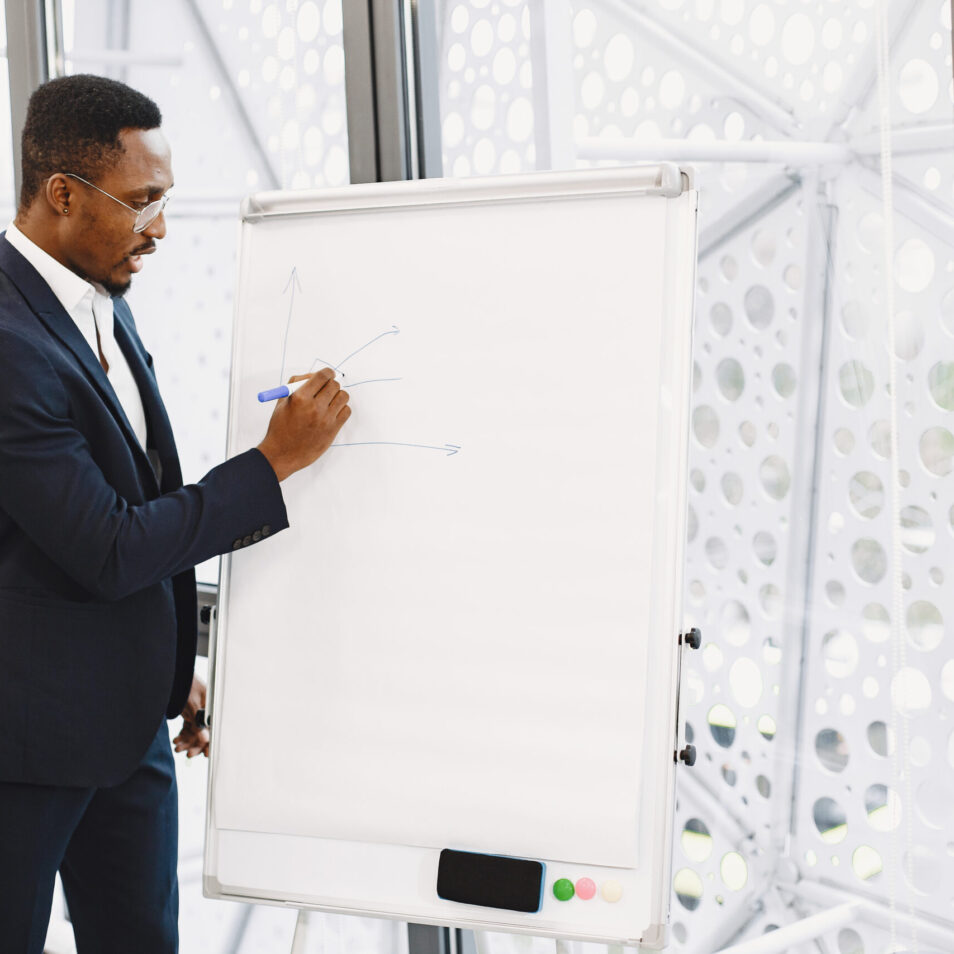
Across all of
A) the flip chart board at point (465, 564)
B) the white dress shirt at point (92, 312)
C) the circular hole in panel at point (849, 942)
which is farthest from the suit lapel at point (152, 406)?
the circular hole in panel at point (849, 942)

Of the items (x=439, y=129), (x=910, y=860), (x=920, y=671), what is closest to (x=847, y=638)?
(x=920, y=671)

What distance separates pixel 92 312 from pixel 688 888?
1.38 metres

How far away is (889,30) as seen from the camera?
129 cm

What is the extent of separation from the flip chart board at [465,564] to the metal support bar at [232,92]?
0.89m

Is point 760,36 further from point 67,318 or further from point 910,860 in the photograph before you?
point 910,860

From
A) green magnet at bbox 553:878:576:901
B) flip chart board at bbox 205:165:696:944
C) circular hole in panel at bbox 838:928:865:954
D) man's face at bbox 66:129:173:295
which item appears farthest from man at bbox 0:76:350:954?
circular hole in panel at bbox 838:928:865:954

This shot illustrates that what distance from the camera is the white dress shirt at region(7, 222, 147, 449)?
133 centimetres

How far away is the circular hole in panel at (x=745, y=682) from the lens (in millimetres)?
1567

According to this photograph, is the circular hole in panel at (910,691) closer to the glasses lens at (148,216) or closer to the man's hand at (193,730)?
the man's hand at (193,730)

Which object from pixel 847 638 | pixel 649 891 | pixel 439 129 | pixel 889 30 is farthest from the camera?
pixel 439 129

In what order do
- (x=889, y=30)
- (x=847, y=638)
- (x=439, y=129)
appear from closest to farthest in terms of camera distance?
(x=889, y=30), (x=847, y=638), (x=439, y=129)

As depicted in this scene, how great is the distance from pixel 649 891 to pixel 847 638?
1.66 ft

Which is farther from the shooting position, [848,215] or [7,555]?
[848,215]

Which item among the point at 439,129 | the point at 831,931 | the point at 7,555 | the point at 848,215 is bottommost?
the point at 831,931
